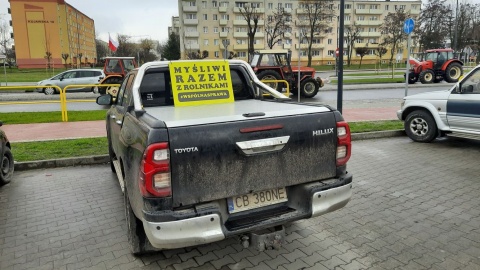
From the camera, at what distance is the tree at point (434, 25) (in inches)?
2003

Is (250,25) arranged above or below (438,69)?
above

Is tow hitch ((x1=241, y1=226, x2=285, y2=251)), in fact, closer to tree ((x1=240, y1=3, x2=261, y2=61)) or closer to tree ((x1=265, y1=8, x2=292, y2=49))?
tree ((x1=240, y1=3, x2=261, y2=61))

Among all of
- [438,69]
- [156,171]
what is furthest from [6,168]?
[438,69]

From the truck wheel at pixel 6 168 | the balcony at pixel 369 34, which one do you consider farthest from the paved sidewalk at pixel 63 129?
the balcony at pixel 369 34

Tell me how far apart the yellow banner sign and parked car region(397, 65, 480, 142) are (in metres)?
5.39

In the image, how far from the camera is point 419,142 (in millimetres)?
8578

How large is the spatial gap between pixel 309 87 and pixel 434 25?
1664 inches

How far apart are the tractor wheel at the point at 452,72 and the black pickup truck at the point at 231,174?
26720 millimetres

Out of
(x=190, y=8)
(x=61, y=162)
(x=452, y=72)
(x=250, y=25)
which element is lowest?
(x=61, y=162)

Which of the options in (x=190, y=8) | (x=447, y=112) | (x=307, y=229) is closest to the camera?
(x=307, y=229)

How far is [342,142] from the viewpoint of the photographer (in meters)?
3.42

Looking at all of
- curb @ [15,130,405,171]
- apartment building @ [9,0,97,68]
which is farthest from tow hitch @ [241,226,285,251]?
apartment building @ [9,0,97,68]

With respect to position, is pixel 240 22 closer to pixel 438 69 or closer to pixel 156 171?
pixel 438 69

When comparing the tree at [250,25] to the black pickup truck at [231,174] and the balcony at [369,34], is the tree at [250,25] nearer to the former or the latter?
the balcony at [369,34]
